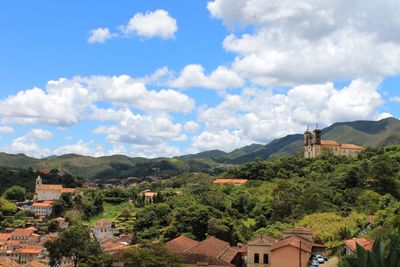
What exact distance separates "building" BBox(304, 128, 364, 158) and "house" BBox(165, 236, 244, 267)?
68.2 meters

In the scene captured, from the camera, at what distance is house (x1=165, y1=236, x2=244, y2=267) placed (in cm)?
3118

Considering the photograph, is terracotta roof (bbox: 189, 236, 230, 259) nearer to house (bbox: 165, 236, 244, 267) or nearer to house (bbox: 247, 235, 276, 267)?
house (bbox: 165, 236, 244, 267)

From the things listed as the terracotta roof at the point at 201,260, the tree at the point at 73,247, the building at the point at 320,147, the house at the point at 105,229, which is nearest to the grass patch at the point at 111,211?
the house at the point at 105,229

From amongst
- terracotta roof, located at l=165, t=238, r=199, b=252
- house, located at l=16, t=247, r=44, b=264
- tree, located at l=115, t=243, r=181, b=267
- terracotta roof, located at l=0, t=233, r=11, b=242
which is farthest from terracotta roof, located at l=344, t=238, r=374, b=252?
terracotta roof, located at l=0, t=233, r=11, b=242

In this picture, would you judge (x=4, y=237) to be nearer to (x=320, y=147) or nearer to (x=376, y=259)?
(x=320, y=147)

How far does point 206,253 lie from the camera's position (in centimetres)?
3588

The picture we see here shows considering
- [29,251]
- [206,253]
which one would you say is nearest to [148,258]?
[206,253]

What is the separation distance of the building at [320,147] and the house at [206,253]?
224 ft

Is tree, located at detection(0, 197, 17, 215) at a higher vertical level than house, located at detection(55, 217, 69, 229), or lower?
higher

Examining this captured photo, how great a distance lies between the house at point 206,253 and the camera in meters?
31.2

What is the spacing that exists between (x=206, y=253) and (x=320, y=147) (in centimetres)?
7635

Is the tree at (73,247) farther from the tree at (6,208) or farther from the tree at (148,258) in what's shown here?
the tree at (6,208)

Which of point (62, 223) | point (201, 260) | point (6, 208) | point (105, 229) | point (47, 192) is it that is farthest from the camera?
point (47, 192)

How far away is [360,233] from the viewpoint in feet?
145
